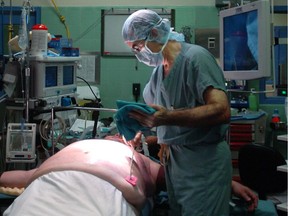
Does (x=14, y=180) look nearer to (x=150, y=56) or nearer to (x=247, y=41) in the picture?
(x=150, y=56)

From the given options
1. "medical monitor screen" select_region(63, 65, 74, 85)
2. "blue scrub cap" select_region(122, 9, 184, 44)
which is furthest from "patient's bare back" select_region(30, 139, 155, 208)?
"medical monitor screen" select_region(63, 65, 74, 85)

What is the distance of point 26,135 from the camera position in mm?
2516

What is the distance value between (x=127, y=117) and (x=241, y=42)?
Result: 1.31 meters

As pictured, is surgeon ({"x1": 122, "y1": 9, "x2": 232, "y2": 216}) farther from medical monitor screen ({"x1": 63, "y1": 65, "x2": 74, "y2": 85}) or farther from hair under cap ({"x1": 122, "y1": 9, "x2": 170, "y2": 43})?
medical monitor screen ({"x1": 63, "y1": 65, "x2": 74, "y2": 85})

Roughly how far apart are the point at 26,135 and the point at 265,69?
150 centimetres

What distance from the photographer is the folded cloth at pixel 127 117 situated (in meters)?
1.52

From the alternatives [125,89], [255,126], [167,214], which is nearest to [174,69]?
[167,214]

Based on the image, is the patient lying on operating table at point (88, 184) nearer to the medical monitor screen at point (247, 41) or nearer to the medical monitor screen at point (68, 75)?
the medical monitor screen at point (247, 41)

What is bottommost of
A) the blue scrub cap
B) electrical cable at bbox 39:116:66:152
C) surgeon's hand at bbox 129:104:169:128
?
electrical cable at bbox 39:116:66:152

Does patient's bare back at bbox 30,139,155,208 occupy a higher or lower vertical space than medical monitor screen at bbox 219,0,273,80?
lower

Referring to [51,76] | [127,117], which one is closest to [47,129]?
[51,76]

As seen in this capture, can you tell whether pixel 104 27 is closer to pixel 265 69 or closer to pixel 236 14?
pixel 236 14

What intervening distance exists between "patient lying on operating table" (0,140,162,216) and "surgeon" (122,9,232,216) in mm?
194

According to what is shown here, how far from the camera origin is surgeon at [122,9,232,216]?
160 cm
